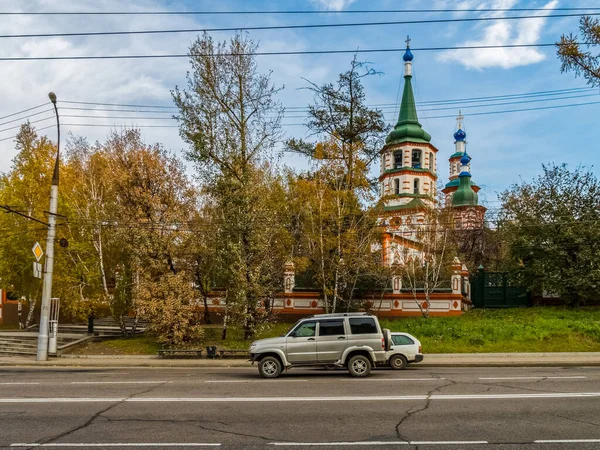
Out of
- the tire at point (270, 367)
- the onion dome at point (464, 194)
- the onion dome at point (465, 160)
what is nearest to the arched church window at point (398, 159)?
the onion dome at point (464, 194)

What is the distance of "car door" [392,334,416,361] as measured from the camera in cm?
1909

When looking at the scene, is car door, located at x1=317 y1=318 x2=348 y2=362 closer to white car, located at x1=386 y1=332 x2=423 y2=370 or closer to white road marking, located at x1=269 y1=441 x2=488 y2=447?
white car, located at x1=386 y1=332 x2=423 y2=370

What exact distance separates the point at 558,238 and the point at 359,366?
63.0ft

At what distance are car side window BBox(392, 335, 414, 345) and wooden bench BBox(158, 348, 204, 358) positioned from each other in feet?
27.8

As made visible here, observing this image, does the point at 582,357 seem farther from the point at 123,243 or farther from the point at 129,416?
the point at 123,243

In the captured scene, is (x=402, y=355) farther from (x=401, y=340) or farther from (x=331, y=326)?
(x=331, y=326)

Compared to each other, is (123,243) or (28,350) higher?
(123,243)

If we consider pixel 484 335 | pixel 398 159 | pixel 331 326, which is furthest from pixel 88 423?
pixel 398 159

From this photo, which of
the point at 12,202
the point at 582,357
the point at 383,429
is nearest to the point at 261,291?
the point at 582,357

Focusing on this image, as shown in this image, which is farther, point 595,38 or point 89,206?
point 89,206

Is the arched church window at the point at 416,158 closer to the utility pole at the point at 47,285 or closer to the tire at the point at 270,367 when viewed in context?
the utility pole at the point at 47,285

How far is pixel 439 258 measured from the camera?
3020 centimetres

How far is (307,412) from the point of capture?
10.2 metres

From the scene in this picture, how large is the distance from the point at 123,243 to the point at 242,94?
29.4 ft
